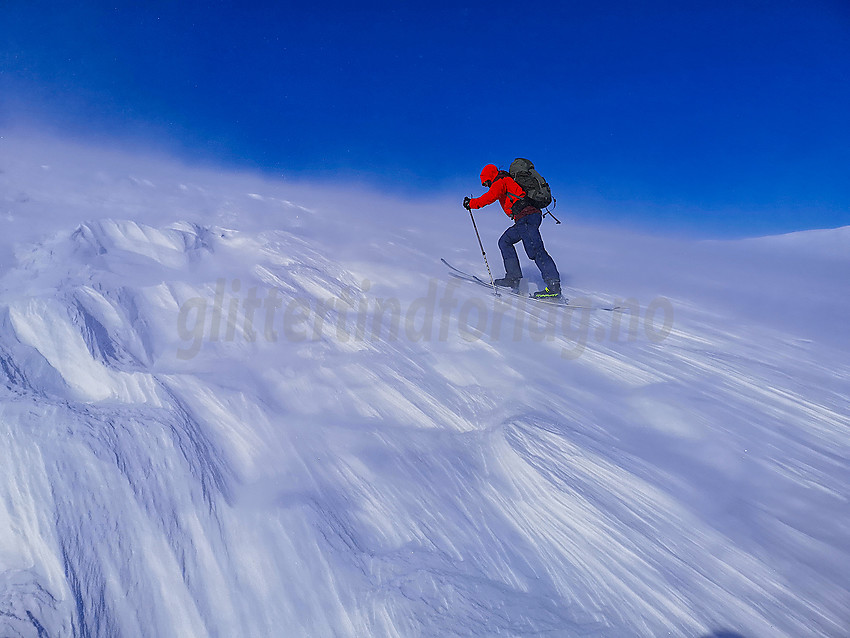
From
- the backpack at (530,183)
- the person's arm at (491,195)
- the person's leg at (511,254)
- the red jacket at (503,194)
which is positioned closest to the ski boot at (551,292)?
the person's leg at (511,254)

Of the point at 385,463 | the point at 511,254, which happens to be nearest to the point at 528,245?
the point at 511,254

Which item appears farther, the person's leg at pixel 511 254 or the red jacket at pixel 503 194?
the person's leg at pixel 511 254

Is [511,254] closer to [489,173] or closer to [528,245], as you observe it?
[528,245]

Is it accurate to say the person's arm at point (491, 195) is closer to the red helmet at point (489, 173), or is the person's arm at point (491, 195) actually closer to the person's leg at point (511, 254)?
the red helmet at point (489, 173)

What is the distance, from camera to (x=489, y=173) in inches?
259

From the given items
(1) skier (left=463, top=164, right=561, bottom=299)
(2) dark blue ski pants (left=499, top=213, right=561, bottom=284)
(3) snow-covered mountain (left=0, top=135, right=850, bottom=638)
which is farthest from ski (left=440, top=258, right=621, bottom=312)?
(3) snow-covered mountain (left=0, top=135, right=850, bottom=638)

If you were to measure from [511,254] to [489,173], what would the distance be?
1403 millimetres

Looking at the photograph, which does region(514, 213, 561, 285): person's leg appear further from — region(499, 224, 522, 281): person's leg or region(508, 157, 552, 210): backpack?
region(508, 157, 552, 210): backpack

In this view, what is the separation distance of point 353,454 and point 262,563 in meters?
0.82

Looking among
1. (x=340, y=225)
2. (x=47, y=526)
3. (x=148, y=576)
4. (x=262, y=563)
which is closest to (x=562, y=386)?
(x=262, y=563)

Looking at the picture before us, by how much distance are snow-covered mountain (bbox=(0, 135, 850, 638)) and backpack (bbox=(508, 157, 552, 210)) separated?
2263 mm

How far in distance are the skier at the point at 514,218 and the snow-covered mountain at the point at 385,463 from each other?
57.4 inches

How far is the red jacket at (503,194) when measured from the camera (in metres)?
6.48

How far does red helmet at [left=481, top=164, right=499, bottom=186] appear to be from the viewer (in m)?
6.54
